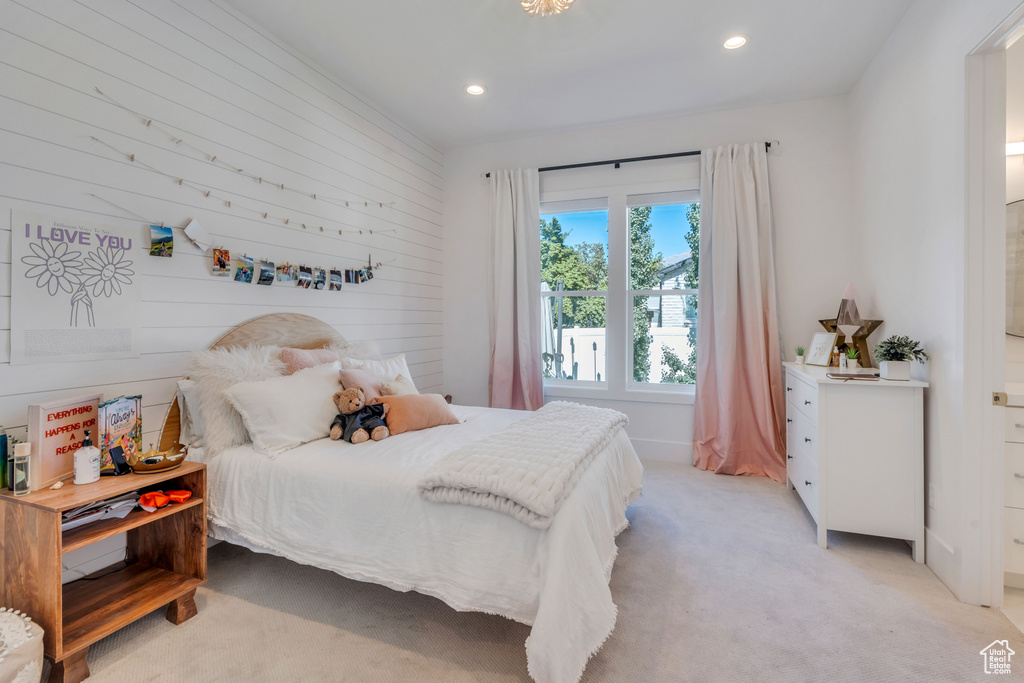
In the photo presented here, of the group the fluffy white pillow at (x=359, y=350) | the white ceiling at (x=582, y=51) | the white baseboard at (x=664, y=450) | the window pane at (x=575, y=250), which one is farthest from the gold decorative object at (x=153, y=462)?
the white baseboard at (x=664, y=450)

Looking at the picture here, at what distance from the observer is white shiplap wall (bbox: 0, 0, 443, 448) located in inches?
66.4

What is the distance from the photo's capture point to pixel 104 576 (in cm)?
188

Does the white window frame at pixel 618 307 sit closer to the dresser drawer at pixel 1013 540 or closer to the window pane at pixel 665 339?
the window pane at pixel 665 339

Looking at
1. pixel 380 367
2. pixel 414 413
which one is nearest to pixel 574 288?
pixel 380 367

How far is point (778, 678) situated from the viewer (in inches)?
58.4

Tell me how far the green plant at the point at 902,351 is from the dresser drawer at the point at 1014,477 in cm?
49

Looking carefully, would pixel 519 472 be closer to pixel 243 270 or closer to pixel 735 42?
pixel 243 270

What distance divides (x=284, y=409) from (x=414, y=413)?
61 cm

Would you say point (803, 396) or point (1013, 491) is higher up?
point (803, 396)

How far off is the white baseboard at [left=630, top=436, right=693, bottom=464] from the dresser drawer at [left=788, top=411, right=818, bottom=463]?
0.85 meters

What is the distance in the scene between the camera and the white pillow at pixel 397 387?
2.53 meters

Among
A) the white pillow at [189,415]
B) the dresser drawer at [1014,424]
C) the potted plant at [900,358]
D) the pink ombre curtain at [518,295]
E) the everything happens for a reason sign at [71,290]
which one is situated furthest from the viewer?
the pink ombre curtain at [518,295]

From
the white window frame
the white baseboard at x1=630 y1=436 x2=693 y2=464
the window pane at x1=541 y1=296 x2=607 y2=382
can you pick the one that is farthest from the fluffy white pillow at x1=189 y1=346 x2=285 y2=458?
the white baseboard at x1=630 y1=436 x2=693 y2=464

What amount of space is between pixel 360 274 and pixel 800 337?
329 cm
